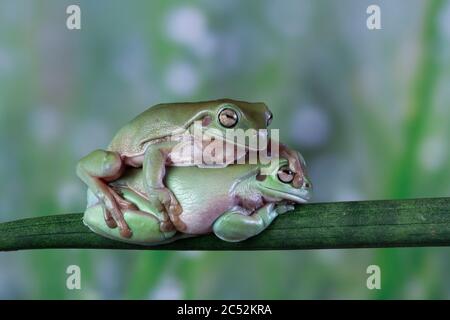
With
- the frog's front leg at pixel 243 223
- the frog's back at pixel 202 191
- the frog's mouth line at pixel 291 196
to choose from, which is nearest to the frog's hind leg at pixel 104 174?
the frog's back at pixel 202 191

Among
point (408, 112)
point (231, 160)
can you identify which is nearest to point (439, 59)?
point (408, 112)

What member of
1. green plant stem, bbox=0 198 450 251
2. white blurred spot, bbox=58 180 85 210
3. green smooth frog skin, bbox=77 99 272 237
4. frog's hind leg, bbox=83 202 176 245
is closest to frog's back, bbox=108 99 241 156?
green smooth frog skin, bbox=77 99 272 237

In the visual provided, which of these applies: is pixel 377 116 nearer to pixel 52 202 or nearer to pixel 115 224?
pixel 52 202

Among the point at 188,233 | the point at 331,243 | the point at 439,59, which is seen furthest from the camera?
the point at 439,59

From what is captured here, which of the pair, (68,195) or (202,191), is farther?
(68,195)

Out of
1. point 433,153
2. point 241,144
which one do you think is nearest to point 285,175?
point 241,144

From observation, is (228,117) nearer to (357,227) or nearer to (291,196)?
(291,196)
